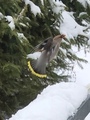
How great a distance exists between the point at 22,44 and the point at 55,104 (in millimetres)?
2308

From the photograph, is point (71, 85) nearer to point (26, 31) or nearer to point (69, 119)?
point (69, 119)

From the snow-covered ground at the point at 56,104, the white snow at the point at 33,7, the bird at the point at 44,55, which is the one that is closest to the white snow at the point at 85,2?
the white snow at the point at 33,7

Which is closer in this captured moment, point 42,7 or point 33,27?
point 42,7

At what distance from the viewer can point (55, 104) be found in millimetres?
2424

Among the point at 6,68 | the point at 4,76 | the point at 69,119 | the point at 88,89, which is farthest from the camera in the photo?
the point at 4,76

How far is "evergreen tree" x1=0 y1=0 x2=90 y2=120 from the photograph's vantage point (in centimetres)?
456

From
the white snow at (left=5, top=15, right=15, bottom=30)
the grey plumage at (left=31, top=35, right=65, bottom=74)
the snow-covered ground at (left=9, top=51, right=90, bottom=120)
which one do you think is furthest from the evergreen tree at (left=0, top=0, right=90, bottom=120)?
the snow-covered ground at (left=9, top=51, right=90, bottom=120)

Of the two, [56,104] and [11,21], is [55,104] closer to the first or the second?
[56,104]

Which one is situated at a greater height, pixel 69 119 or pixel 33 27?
pixel 69 119

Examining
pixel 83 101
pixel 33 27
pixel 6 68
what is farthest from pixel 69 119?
pixel 33 27

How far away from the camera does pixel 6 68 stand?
4590 mm

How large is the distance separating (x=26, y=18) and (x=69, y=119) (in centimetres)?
266

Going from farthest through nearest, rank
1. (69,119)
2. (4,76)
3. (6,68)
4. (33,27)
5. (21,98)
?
1. (21,98)
2. (33,27)
3. (4,76)
4. (6,68)
5. (69,119)

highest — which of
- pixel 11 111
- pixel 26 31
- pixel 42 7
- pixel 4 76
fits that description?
pixel 42 7
